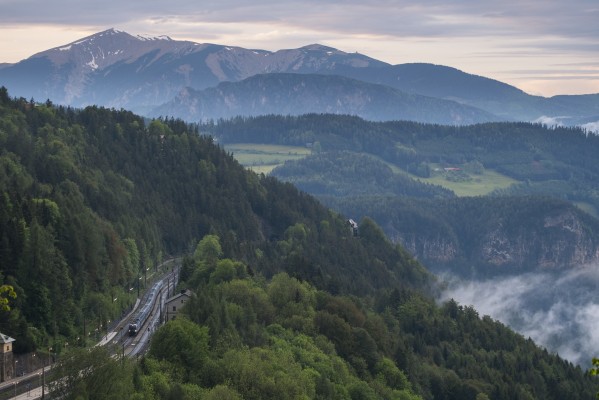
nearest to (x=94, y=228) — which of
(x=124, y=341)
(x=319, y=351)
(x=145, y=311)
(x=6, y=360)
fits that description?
(x=145, y=311)

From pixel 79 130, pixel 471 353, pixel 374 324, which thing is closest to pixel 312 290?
pixel 374 324

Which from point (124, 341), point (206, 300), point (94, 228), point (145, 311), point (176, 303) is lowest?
point (145, 311)

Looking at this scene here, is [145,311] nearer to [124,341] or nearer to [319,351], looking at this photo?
[124,341]

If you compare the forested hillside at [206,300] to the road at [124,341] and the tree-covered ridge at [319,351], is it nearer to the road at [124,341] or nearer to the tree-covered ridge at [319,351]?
the tree-covered ridge at [319,351]

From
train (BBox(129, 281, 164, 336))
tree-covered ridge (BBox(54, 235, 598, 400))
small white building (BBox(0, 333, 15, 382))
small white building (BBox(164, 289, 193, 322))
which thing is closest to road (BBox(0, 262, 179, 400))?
train (BBox(129, 281, 164, 336))

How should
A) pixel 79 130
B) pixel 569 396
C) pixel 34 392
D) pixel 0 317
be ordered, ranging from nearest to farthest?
pixel 34 392 → pixel 0 317 → pixel 569 396 → pixel 79 130

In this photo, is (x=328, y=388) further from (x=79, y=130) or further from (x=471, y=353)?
(x=79, y=130)
